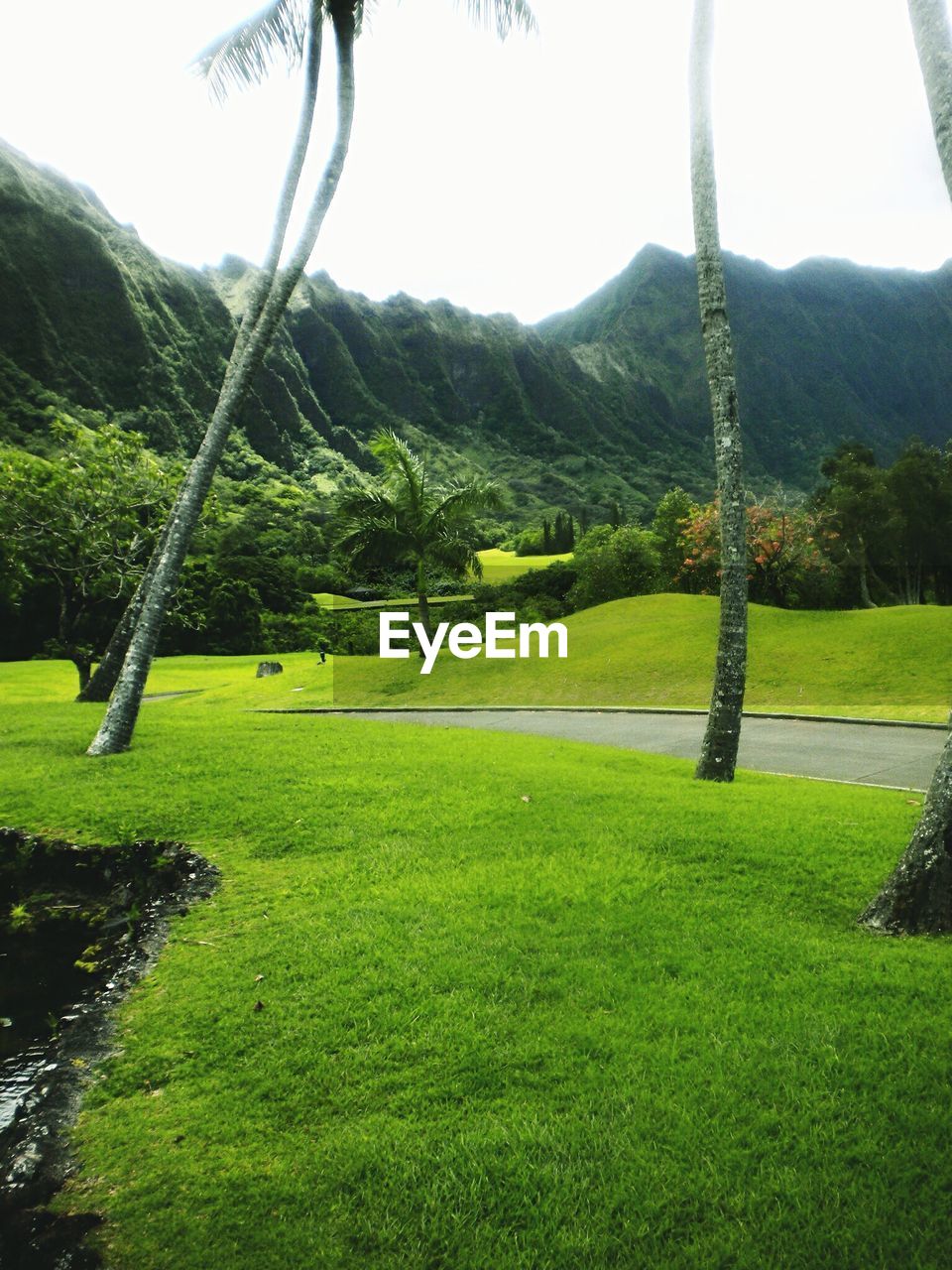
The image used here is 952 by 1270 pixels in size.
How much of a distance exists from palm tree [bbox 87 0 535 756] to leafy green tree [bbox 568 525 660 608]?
33977 mm

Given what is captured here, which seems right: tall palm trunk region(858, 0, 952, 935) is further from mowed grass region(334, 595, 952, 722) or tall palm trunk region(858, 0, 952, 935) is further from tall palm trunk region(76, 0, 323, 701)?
mowed grass region(334, 595, 952, 722)

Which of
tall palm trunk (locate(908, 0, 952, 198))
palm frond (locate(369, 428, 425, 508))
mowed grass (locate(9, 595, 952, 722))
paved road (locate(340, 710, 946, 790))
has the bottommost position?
paved road (locate(340, 710, 946, 790))

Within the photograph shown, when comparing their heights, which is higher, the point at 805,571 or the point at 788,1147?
the point at 805,571

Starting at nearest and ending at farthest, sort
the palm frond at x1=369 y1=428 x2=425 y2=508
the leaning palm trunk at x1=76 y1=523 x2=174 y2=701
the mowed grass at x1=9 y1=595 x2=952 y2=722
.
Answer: the leaning palm trunk at x1=76 y1=523 x2=174 y2=701
the mowed grass at x1=9 y1=595 x2=952 y2=722
the palm frond at x1=369 y1=428 x2=425 y2=508

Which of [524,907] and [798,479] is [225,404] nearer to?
[524,907]

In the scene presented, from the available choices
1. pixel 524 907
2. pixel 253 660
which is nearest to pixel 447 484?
pixel 253 660

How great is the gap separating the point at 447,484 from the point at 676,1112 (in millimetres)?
25112

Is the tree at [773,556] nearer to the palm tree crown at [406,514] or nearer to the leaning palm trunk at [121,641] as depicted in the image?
the palm tree crown at [406,514]

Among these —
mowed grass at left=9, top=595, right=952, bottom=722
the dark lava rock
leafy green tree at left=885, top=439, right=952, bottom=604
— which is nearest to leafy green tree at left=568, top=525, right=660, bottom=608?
mowed grass at left=9, top=595, right=952, bottom=722

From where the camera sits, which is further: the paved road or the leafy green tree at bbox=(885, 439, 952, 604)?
the leafy green tree at bbox=(885, 439, 952, 604)

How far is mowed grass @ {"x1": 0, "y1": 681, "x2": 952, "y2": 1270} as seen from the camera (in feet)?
8.16

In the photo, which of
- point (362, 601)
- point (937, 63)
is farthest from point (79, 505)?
point (362, 601)

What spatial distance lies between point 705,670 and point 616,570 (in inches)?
923

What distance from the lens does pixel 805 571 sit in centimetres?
4122
